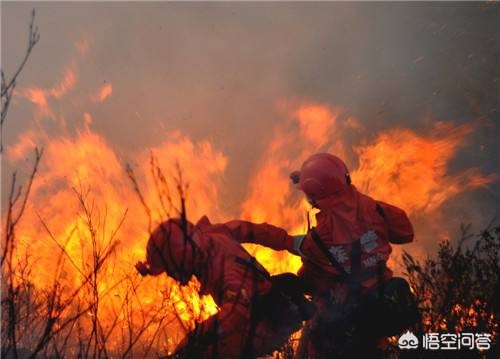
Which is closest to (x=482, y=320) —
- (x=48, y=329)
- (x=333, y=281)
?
(x=333, y=281)

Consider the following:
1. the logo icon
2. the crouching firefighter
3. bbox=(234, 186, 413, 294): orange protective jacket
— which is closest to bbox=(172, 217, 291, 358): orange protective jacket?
the crouching firefighter

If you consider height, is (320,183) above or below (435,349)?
above

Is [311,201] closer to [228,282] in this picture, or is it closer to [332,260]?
[332,260]

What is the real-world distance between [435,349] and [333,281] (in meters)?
1.12

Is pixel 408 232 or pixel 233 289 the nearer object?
pixel 233 289

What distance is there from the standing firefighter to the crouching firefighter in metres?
0.26

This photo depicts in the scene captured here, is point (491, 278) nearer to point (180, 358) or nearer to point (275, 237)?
point (275, 237)

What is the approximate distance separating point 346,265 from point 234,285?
148 centimetres

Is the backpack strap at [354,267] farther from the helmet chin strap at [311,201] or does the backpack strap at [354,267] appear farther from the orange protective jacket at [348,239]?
the helmet chin strap at [311,201]

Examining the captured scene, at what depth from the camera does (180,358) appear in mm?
3268

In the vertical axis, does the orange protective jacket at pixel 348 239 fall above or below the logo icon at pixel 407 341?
above

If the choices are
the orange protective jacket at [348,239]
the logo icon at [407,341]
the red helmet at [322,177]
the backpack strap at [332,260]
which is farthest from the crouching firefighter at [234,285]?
the logo icon at [407,341]

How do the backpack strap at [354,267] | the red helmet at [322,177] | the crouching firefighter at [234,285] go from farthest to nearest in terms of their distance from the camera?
the red helmet at [322,177] → the backpack strap at [354,267] → the crouching firefighter at [234,285]

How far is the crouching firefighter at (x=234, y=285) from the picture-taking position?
3.40m
